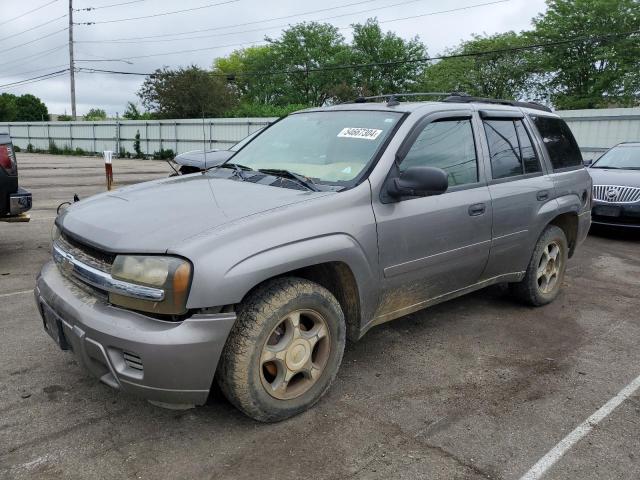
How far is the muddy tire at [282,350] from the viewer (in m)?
2.59

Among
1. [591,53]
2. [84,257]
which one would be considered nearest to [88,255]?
[84,257]

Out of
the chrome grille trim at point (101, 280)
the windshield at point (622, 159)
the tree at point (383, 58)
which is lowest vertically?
the chrome grille trim at point (101, 280)

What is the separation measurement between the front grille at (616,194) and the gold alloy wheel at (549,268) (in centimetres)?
407

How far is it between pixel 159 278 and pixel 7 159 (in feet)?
14.6

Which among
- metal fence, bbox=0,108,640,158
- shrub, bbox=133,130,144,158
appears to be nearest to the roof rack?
metal fence, bbox=0,108,640,158

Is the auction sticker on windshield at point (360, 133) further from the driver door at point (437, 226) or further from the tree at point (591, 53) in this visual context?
the tree at point (591, 53)

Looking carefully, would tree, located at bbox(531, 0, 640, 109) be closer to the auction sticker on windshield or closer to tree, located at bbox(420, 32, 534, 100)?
tree, located at bbox(420, 32, 534, 100)

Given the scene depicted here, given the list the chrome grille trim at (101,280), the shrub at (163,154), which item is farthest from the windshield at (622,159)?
the shrub at (163,154)

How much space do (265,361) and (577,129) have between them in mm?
16772

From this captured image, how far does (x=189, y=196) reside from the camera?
3131 mm

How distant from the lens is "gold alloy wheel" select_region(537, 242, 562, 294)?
188 inches

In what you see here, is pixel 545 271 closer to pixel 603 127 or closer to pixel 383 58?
pixel 603 127

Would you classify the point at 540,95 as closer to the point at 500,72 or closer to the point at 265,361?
the point at 500,72

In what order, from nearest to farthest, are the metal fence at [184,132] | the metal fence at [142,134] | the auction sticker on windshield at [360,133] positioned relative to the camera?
the auction sticker on windshield at [360,133], the metal fence at [184,132], the metal fence at [142,134]
